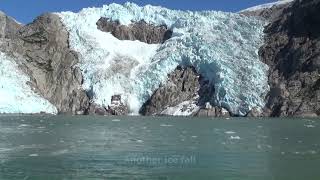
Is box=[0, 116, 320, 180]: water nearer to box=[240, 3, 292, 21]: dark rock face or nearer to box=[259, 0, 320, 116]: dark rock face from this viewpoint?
box=[259, 0, 320, 116]: dark rock face

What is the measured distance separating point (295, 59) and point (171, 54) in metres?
21.8

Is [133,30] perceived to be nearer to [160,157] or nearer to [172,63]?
[172,63]

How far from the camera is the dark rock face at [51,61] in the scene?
351 feet

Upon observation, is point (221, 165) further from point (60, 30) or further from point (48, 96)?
point (60, 30)

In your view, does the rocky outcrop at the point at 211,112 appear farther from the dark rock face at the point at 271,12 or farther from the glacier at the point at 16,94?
the dark rock face at the point at 271,12

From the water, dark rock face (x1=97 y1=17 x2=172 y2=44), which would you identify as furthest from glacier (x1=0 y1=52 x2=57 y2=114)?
the water

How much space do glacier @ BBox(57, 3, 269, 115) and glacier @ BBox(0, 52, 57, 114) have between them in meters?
9.25

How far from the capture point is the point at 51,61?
114 metres

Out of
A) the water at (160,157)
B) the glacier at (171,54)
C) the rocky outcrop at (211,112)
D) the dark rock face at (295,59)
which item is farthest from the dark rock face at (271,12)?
the water at (160,157)

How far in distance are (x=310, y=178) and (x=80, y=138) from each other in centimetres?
2128

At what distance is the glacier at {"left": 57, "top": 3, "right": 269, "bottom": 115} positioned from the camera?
321 ft

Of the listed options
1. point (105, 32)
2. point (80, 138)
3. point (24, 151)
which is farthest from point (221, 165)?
point (105, 32)

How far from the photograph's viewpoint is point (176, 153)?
101 feet

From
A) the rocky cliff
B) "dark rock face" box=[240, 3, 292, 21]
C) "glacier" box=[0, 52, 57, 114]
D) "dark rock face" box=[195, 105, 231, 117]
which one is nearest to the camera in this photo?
"dark rock face" box=[195, 105, 231, 117]
